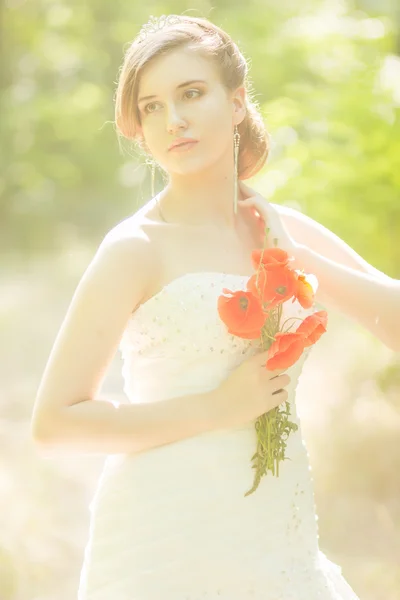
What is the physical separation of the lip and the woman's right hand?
21.7 inches

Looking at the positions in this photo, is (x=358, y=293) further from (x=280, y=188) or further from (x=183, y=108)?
(x=280, y=188)

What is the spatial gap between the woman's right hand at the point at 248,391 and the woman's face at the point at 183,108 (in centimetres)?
53

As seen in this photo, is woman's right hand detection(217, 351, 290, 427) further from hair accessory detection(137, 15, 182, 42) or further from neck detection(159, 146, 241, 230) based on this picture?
hair accessory detection(137, 15, 182, 42)

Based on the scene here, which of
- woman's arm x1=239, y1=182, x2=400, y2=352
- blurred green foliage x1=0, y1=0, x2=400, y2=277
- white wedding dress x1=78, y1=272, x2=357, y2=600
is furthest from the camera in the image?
blurred green foliage x1=0, y1=0, x2=400, y2=277

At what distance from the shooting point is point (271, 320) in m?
2.24

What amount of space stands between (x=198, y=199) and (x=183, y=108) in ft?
0.84

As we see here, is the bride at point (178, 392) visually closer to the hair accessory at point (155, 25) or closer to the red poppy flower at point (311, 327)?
the hair accessory at point (155, 25)

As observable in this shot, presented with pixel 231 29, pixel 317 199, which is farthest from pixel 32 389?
pixel 317 199

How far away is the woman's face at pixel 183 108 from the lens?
2348 millimetres

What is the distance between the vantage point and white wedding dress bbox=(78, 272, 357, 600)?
227 centimetres

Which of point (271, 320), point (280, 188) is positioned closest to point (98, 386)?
point (271, 320)

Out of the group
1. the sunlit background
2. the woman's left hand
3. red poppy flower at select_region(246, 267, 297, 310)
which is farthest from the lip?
the sunlit background

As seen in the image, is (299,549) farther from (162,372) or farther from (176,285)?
(176,285)

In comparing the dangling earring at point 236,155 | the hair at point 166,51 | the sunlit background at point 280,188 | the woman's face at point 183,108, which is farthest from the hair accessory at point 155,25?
the sunlit background at point 280,188
